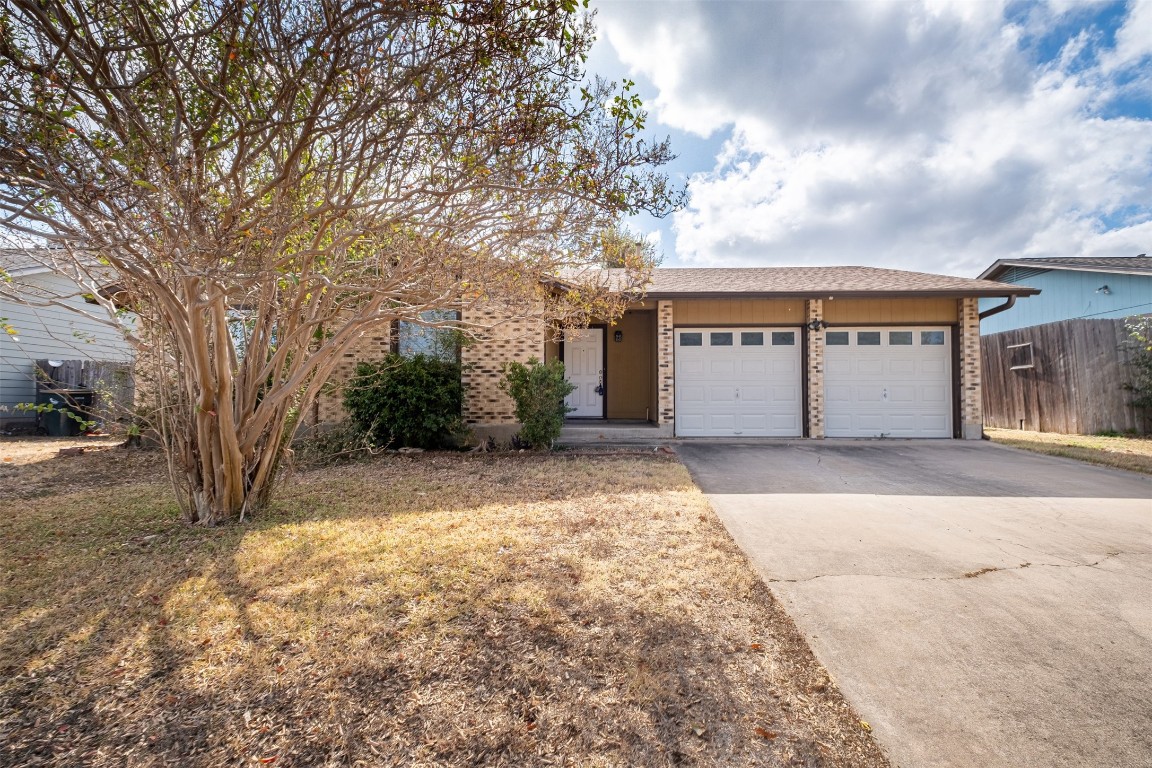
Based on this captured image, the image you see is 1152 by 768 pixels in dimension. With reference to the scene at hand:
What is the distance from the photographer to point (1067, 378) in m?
11.5

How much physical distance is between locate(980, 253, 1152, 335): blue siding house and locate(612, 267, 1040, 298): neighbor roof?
463 cm

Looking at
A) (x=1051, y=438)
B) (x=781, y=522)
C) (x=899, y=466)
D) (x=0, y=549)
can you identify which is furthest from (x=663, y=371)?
(x=0, y=549)

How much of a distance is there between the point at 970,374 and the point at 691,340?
5629mm

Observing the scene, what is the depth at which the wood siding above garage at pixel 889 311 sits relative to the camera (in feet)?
34.4

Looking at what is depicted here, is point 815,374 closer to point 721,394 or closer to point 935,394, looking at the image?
point 721,394

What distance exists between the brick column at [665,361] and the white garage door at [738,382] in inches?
10.6

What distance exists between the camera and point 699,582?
3275 millimetres

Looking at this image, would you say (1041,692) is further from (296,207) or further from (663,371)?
(663,371)

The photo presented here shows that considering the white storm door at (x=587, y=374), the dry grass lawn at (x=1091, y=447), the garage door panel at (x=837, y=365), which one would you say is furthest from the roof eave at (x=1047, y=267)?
the white storm door at (x=587, y=374)

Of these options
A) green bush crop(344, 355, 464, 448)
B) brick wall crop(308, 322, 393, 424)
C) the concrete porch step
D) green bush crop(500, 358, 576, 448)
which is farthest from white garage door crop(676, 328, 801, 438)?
brick wall crop(308, 322, 393, 424)

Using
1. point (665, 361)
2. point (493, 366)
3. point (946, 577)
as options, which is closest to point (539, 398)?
point (493, 366)

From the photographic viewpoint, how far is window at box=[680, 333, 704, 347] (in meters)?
10.8

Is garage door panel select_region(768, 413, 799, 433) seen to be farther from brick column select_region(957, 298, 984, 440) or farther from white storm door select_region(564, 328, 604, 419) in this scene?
white storm door select_region(564, 328, 604, 419)

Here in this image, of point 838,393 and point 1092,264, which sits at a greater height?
point 1092,264
